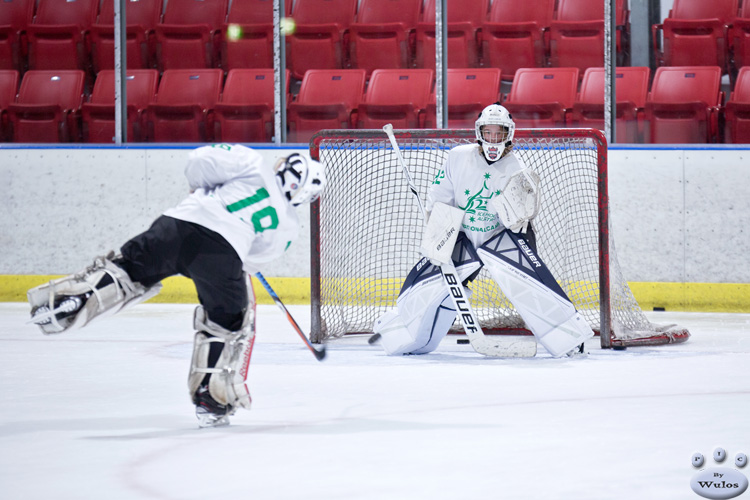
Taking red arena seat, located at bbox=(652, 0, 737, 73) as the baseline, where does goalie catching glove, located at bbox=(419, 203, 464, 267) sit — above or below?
below

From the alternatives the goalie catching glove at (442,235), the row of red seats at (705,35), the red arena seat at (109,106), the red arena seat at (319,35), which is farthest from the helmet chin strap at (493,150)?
the red arena seat at (109,106)

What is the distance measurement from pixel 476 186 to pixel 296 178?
1.46m

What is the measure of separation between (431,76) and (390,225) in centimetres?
114

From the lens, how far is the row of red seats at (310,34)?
6.53 m

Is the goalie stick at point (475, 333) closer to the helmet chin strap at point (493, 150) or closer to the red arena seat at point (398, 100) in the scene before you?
the helmet chin strap at point (493, 150)

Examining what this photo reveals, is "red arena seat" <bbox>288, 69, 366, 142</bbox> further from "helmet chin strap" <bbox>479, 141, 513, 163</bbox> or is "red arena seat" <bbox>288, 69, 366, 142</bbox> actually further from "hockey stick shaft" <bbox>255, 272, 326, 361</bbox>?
"hockey stick shaft" <bbox>255, 272, 326, 361</bbox>

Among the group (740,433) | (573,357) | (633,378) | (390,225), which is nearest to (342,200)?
(390,225)

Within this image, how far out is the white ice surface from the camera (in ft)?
7.68

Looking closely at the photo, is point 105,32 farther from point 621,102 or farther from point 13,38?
point 621,102

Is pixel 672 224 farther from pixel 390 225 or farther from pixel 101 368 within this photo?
pixel 101 368

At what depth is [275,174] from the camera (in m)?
3.13

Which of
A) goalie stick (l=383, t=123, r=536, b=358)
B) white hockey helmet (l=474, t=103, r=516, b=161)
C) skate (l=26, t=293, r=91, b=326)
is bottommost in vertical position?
goalie stick (l=383, t=123, r=536, b=358)

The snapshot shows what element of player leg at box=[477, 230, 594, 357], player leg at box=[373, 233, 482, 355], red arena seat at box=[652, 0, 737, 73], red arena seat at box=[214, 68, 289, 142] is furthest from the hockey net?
red arena seat at box=[652, 0, 737, 73]

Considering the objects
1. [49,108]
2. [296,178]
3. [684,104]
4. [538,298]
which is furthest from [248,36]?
[296,178]
